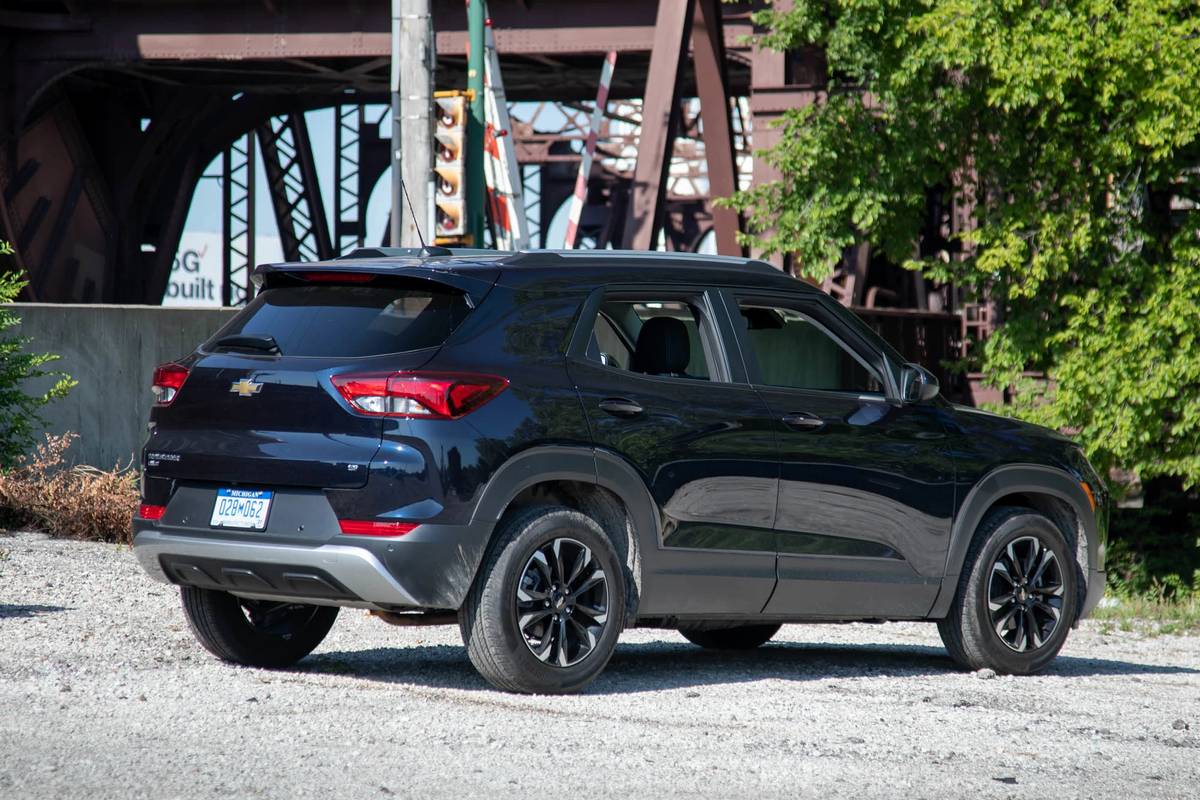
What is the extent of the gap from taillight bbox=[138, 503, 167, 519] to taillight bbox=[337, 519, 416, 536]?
966mm

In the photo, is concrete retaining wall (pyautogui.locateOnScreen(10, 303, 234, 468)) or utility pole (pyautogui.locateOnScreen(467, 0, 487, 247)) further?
concrete retaining wall (pyautogui.locateOnScreen(10, 303, 234, 468))

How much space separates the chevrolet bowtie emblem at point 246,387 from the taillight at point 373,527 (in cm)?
67

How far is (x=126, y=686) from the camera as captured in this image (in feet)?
22.9

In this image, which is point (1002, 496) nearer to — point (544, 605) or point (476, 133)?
point (544, 605)

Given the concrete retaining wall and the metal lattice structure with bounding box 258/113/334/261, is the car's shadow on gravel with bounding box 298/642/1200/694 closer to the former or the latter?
the concrete retaining wall

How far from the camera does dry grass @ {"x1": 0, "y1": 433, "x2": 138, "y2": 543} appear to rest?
13.6 meters

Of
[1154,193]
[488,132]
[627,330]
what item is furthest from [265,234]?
[627,330]

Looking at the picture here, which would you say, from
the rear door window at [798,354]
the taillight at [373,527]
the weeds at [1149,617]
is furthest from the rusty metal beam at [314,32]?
the taillight at [373,527]

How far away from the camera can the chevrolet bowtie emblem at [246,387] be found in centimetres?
675

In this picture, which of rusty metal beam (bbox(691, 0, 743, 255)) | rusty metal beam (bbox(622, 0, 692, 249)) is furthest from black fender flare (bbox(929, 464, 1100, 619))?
rusty metal beam (bbox(691, 0, 743, 255))

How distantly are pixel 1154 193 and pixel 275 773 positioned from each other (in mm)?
15733

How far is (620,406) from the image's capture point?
705 cm

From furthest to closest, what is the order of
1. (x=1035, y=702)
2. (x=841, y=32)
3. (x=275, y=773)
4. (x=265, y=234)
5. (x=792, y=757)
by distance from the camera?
(x=265, y=234) → (x=841, y=32) → (x=1035, y=702) → (x=792, y=757) → (x=275, y=773)

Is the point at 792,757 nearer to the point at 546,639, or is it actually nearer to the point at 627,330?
the point at 546,639
